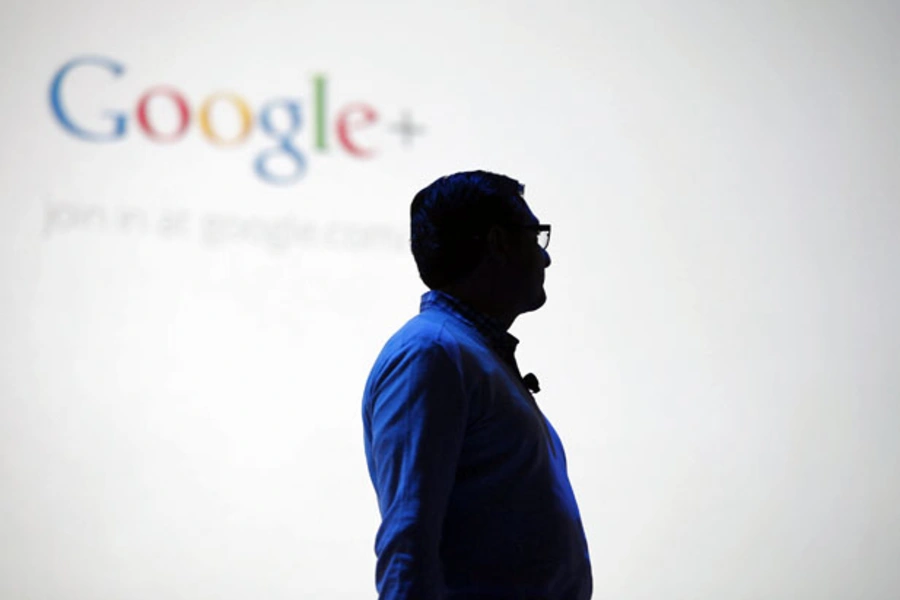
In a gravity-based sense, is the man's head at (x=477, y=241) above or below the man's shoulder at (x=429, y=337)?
above

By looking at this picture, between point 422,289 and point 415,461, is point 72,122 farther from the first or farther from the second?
point 415,461

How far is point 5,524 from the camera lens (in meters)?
2.42

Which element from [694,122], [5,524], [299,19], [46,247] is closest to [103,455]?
[5,524]

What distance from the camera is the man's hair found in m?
1.19

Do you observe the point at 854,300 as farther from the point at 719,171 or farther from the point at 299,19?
the point at 299,19

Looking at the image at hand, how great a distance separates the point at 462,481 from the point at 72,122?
1803 millimetres

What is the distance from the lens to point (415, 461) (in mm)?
1009

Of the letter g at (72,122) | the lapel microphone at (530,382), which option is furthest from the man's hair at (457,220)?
the letter g at (72,122)

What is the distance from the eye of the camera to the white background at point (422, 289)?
2469 mm

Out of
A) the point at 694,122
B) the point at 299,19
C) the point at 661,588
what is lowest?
the point at 661,588

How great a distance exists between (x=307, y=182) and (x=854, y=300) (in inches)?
64.8

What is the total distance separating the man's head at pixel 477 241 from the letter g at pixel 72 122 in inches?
60.7

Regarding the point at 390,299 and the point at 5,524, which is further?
the point at 390,299

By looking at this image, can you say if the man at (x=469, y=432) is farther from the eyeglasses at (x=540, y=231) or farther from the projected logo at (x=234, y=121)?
the projected logo at (x=234, y=121)
